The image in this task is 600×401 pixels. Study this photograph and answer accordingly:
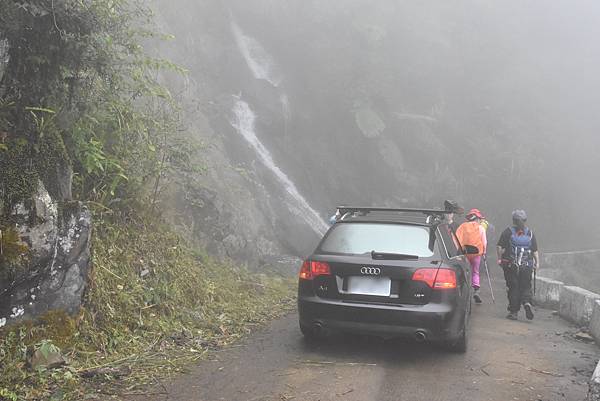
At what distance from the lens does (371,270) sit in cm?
Result: 499

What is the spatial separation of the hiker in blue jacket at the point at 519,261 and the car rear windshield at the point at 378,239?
317 centimetres

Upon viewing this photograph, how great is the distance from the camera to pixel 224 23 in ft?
74.3

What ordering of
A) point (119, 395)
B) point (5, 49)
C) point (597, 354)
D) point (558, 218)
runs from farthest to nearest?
point (558, 218)
point (597, 354)
point (5, 49)
point (119, 395)

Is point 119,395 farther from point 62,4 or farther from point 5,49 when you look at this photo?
point 62,4

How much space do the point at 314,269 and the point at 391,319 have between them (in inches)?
37.2

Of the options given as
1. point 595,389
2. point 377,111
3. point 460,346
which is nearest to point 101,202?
point 460,346

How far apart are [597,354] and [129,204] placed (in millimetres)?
6022

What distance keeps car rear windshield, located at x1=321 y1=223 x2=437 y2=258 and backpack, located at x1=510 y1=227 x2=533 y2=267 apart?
10.3ft

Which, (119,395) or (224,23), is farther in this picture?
(224,23)

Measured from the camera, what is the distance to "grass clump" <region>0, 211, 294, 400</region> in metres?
3.99

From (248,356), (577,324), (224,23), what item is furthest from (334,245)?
(224,23)

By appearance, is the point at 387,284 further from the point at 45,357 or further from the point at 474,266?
the point at 474,266

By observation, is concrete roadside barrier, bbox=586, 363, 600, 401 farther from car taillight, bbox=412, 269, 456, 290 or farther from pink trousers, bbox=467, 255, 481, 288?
pink trousers, bbox=467, 255, 481, 288

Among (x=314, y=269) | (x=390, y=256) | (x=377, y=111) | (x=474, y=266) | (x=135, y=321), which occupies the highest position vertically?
(x=377, y=111)
